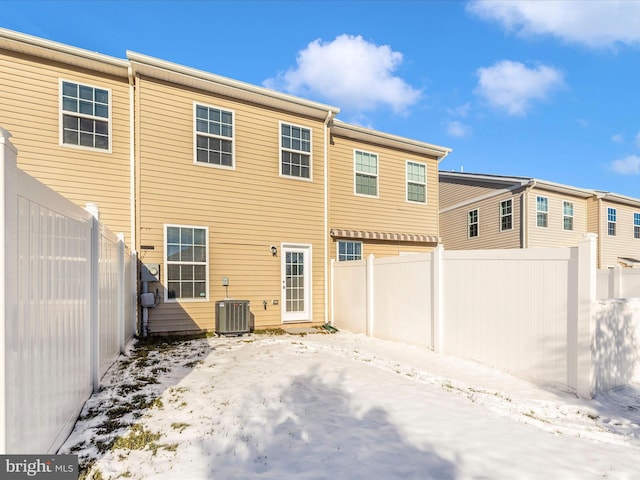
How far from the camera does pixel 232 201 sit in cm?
897

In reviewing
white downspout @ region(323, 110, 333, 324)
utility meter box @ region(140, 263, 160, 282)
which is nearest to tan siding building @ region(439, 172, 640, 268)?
white downspout @ region(323, 110, 333, 324)

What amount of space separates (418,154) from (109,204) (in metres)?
9.50

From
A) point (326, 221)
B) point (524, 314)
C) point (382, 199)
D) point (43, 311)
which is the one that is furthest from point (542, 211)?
point (43, 311)

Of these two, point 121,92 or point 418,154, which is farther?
point 418,154

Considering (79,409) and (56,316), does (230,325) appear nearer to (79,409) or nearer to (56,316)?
(79,409)

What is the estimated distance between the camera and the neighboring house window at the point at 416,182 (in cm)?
1199

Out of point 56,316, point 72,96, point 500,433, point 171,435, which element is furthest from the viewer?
point 72,96

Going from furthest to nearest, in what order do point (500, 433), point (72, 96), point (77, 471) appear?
point (72, 96)
point (500, 433)
point (77, 471)

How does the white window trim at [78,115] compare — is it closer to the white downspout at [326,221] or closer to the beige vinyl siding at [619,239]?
the white downspout at [326,221]

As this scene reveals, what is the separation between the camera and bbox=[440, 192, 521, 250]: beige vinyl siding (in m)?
15.3

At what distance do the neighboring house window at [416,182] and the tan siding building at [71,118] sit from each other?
27.8 ft

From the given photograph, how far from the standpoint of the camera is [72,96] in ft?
24.7

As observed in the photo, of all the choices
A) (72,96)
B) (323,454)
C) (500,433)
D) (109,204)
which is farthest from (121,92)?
(500,433)

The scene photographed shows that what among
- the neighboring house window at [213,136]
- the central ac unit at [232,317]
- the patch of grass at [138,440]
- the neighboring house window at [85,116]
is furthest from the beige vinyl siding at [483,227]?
the patch of grass at [138,440]
